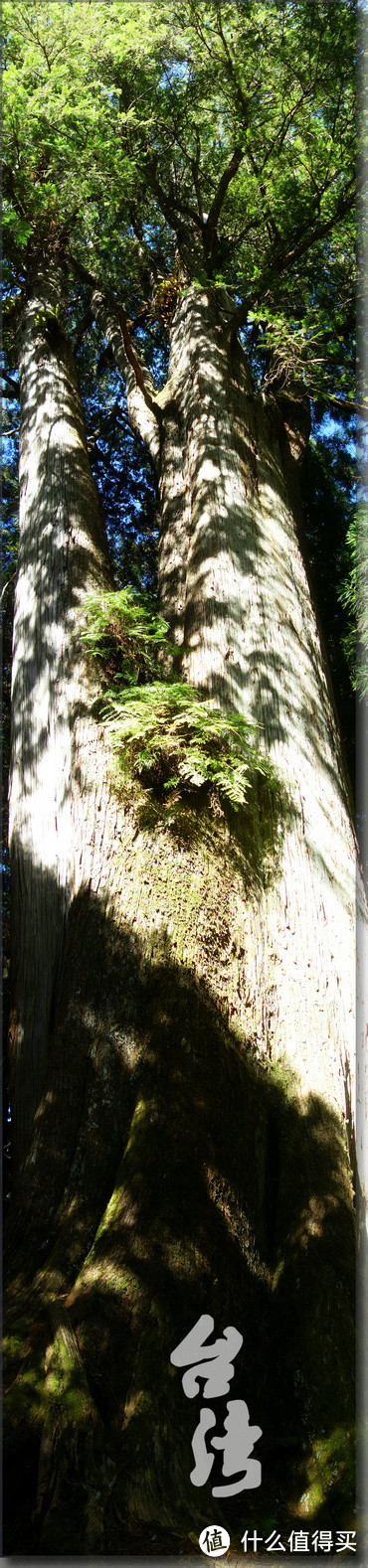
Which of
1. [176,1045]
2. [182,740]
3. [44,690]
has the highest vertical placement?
[44,690]

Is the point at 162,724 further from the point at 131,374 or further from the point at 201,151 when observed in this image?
the point at 131,374

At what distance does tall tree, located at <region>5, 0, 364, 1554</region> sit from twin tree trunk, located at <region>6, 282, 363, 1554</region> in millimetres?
11

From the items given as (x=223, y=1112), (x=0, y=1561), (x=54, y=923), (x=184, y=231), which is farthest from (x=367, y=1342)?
(x=184, y=231)

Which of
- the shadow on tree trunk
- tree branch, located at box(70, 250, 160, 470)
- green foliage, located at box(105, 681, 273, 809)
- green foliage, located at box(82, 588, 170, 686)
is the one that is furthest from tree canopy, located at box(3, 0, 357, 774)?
the shadow on tree trunk

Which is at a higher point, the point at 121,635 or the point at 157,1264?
the point at 121,635

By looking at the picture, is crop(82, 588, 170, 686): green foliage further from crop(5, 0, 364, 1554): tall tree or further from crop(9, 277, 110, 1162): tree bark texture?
crop(9, 277, 110, 1162): tree bark texture

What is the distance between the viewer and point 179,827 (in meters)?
3.53

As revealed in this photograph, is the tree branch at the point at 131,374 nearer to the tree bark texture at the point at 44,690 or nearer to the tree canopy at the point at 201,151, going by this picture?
the tree canopy at the point at 201,151

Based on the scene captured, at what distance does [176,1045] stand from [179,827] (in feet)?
2.87

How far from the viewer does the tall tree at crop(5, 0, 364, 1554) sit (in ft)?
8.32

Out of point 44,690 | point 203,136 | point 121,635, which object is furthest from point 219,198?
point 44,690

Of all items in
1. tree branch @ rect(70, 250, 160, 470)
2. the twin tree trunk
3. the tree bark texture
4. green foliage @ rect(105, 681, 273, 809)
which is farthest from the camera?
tree branch @ rect(70, 250, 160, 470)

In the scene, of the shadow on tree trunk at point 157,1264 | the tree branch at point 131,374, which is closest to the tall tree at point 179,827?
the shadow on tree trunk at point 157,1264

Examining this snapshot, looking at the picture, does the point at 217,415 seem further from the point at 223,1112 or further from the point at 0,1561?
the point at 0,1561
